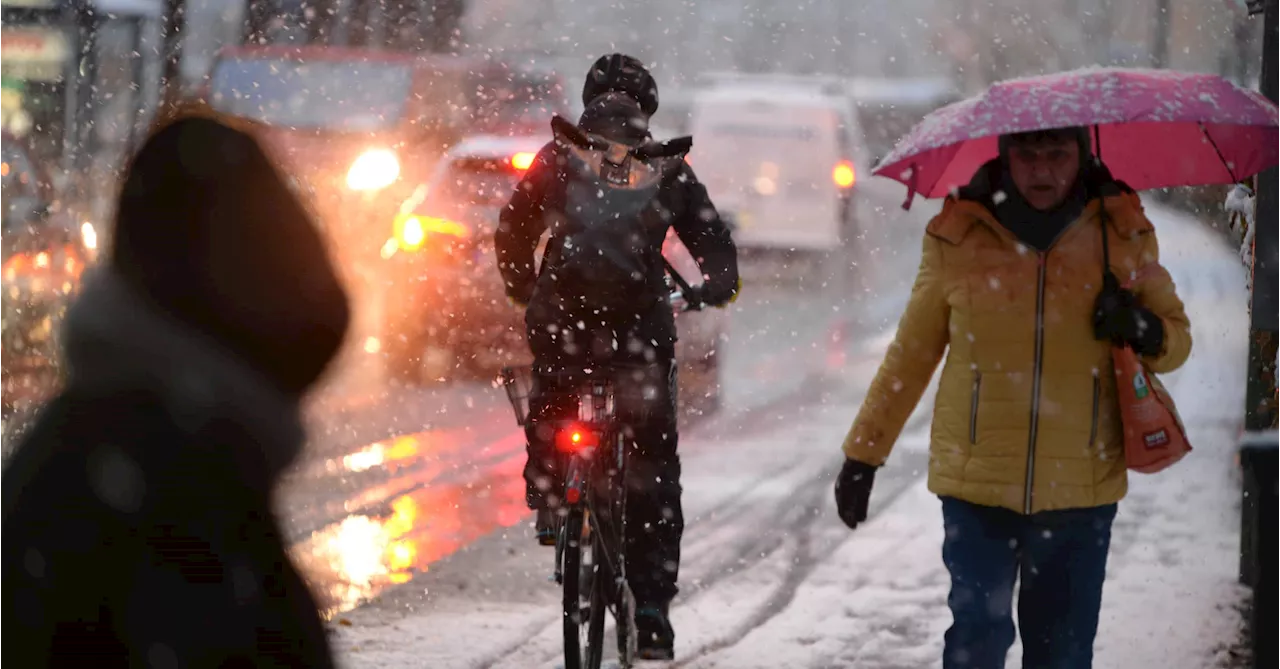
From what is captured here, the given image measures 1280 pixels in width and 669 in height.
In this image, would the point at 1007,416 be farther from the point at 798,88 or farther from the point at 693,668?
the point at 798,88

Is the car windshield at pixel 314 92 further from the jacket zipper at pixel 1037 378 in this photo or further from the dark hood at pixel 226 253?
the dark hood at pixel 226 253

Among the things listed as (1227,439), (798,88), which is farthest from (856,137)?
(1227,439)

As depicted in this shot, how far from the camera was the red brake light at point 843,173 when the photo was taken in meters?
25.2

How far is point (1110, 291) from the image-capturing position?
4.41 m

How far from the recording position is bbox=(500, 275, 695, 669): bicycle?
5309mm

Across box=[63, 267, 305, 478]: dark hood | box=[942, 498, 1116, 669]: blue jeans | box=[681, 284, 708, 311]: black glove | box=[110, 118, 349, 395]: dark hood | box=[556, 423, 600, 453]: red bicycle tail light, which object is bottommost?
box=[942, 498, 1116, 669]: blue jeans

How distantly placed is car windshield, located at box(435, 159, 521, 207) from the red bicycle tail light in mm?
7765

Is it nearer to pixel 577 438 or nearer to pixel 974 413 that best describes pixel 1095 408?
pixel 974 413

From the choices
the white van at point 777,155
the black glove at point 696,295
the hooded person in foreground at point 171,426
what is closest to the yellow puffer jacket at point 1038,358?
the black glove at point 696,295

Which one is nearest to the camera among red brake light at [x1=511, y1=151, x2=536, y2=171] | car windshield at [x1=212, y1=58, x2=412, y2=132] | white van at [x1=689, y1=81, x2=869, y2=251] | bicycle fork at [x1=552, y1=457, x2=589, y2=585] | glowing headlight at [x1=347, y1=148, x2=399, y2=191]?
bicycle fork at [x1=552, y1=457, x2=589, y2=585]

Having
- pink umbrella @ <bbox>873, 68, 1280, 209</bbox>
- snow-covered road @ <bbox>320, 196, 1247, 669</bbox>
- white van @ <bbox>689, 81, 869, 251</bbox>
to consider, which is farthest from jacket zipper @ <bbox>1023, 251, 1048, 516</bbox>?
white van @ <bbox>689, 81, 869, 251</bbox>

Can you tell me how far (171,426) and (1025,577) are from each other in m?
2.66

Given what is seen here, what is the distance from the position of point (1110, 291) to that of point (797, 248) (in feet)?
71.8

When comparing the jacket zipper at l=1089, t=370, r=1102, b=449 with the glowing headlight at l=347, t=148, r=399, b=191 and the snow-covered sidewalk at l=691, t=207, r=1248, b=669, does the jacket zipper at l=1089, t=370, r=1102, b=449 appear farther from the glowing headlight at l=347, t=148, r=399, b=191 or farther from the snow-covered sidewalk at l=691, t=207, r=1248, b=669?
the glowing headlight at l=347, t=148, r=399, b=191
